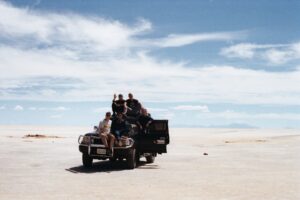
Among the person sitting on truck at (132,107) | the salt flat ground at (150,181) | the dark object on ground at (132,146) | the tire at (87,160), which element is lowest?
the salt flat ground at (150,181)

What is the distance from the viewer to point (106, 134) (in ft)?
54.7

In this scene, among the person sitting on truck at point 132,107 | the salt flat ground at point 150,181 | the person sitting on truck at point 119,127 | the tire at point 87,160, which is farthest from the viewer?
the person sitting on truck at point 132,107

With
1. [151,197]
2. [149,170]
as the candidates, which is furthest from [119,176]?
[151,197]

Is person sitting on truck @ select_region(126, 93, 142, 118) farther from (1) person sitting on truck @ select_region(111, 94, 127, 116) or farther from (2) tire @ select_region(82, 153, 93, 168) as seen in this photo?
(2) tire @ select_region(82, 153, 93, 168)

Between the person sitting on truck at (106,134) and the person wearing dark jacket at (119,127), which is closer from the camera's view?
the person sitting on truck at (106,134)

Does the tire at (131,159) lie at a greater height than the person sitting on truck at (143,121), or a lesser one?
lesser

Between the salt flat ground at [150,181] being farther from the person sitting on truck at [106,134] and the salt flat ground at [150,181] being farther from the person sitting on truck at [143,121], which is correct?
the person sitting on truck at [143,121]

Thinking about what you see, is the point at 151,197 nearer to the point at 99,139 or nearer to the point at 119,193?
the point at 119,193

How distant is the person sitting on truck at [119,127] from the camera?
17244 millimetres

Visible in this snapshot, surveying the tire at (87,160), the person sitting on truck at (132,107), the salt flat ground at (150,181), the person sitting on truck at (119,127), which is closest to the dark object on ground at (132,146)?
the tire at (87,160)

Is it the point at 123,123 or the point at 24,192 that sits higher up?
the point at 123,123

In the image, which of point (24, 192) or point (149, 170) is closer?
point (24, 192)

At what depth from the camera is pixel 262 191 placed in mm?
11531

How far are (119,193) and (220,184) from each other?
324 centimetres
